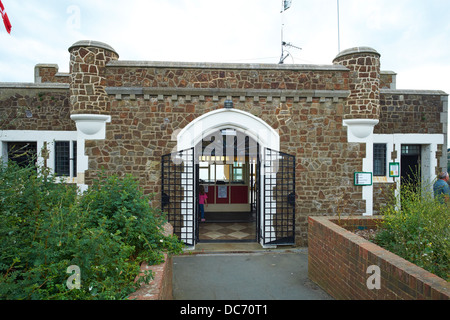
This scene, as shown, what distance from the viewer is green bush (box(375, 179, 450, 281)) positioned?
3.30 metres

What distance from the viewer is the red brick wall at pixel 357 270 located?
Result: 2.59 m

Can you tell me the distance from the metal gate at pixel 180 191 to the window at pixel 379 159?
573 cm

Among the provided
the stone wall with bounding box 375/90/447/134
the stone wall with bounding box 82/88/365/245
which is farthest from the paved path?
the stone wall with bounding box 375/90/447/134

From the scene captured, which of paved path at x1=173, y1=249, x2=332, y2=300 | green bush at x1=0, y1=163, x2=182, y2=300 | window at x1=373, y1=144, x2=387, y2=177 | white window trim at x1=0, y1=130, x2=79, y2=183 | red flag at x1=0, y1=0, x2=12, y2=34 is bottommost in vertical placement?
paved path at x1=173, y1=249, x2=332, y2=300

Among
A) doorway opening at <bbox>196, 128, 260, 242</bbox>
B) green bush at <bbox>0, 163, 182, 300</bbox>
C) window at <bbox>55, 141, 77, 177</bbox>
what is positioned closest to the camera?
green bush at <bbox>0, 163, 182, 300</bbox>

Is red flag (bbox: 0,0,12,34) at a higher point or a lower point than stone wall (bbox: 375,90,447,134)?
higher

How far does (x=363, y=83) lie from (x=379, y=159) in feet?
9.27

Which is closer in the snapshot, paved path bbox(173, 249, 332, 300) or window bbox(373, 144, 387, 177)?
paved path bbox(173, 249, 332, 300)

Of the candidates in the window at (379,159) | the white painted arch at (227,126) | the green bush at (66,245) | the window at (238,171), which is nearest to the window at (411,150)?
the window at (379,159)

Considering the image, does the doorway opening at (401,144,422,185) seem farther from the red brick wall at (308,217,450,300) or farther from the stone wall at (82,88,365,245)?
the red brick wall at (308,217,450,300)

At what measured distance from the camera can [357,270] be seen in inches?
141

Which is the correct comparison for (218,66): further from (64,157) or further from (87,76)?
(64,157)

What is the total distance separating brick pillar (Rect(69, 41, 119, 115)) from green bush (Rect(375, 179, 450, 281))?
Result: 6560 mm
